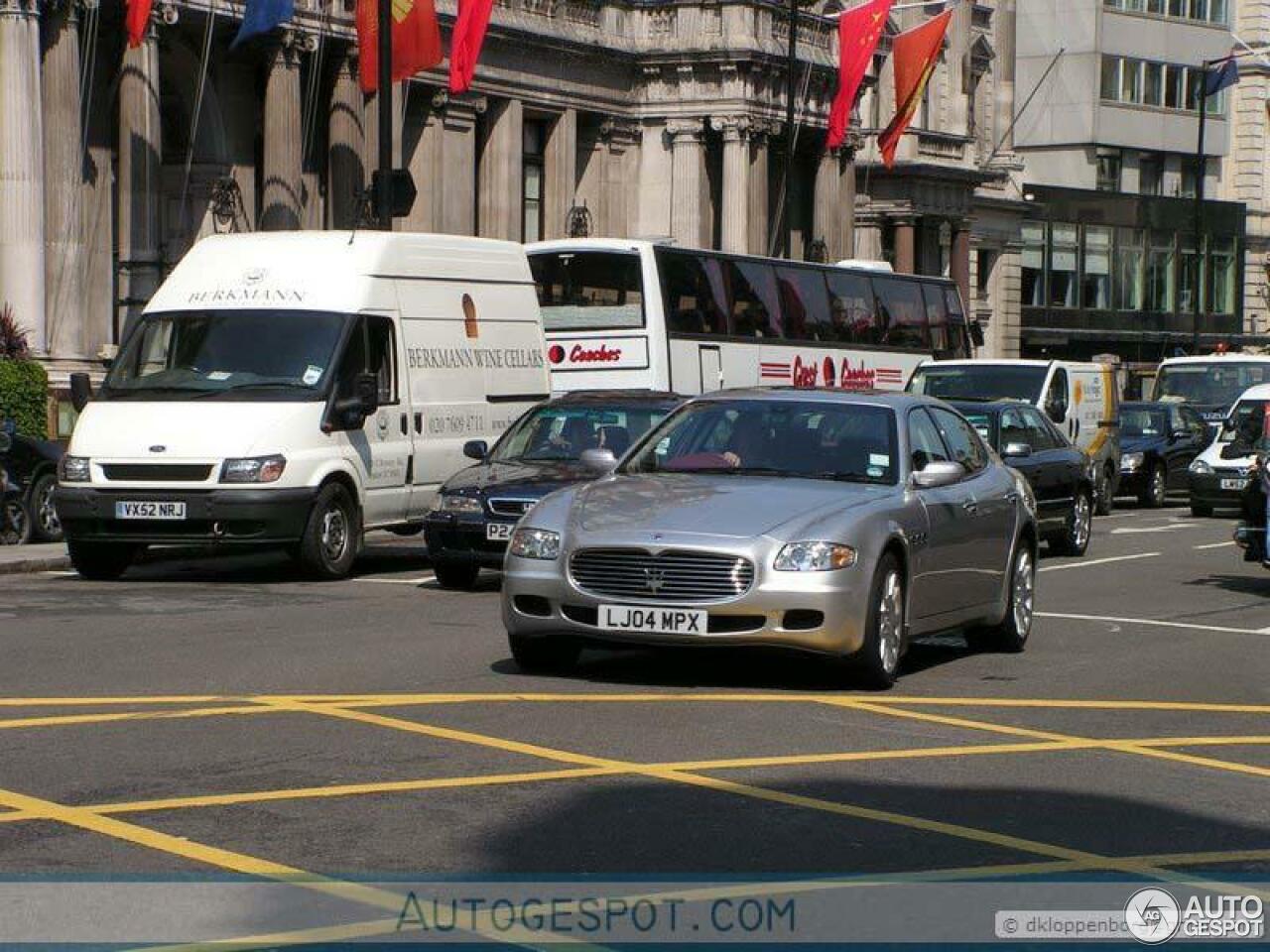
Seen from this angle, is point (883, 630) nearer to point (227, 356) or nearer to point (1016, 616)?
point (1016, 616)

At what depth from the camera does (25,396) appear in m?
31.2

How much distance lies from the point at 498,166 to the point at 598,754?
139 feet

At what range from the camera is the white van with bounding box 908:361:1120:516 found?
3102cm

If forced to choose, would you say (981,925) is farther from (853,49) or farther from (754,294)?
(853,49)

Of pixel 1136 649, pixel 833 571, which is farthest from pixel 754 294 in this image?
pixel 833 571

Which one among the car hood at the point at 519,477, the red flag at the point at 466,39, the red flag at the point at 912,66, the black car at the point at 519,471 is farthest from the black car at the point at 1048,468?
the red flag at the point at 912,66

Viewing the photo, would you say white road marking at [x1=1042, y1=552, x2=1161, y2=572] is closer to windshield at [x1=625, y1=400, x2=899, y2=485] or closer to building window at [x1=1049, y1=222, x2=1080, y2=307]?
windshield at [x1=625, y1=400, x2=899, y2=485]

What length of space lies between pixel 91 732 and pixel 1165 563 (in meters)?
15.7

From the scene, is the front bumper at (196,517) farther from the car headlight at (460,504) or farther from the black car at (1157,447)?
the black car at (1157,447)

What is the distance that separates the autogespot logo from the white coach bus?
74.5 feet

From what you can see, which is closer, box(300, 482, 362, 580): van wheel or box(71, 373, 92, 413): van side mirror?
box(300, 482, 362, 580): van wheel

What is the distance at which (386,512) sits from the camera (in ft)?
69.9

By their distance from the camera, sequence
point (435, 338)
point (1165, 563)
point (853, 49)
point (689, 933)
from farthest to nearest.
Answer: point (853, 49) → point (1165, 563) → point (435, 338) → point (689, 933)

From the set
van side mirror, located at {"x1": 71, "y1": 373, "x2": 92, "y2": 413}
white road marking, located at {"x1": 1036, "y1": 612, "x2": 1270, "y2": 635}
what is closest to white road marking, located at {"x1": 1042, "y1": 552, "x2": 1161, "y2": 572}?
white road marking, located at {"x1": 1036, "y1": 612, "x2": 1270, "y2": 635}
